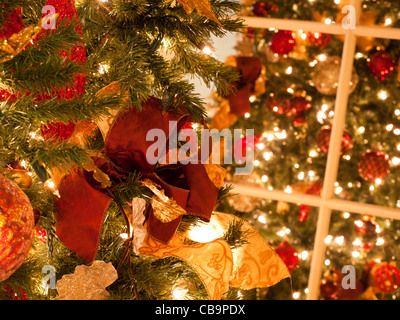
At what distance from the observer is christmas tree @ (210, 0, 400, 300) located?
6.29 feet

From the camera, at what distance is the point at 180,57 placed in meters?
0.73

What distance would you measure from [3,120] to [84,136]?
0.46 feet

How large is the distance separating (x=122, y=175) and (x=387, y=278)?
1.57 metres

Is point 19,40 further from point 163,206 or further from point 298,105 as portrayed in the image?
point 298,105

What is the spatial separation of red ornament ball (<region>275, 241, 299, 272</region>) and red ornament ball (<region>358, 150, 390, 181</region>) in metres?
0.47

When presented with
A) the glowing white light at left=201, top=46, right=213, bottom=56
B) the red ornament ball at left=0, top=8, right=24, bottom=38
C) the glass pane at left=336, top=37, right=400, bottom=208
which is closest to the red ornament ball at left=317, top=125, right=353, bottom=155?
the glass pane at left=336, top=37, right=400, bottom=208

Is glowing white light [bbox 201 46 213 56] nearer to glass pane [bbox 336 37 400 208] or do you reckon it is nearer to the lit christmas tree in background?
the lit christmas tree in background

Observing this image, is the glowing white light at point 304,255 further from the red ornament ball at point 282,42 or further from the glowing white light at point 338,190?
the red ornament ball at point 282,42

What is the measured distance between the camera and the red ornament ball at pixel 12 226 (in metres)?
0.46

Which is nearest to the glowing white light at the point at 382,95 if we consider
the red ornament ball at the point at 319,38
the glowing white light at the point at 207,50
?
the red ornament ball at the point at 319,38

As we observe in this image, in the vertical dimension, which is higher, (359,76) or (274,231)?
(359,76)

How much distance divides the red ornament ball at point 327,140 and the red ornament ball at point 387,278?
21.5 inches
